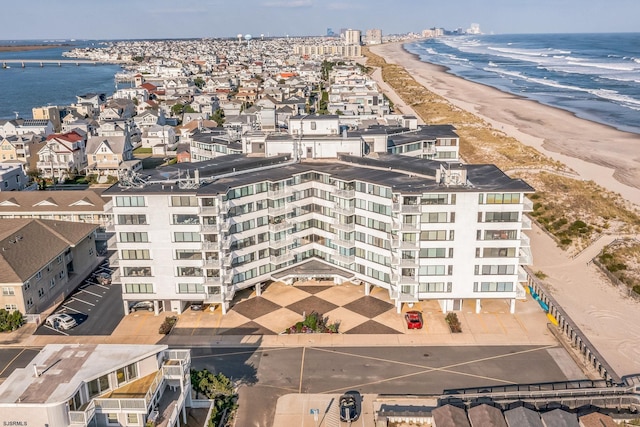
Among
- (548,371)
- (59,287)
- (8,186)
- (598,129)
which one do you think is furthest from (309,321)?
(598,129)

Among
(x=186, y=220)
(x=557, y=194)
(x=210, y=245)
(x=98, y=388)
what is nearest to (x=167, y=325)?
(x=210, y=245)

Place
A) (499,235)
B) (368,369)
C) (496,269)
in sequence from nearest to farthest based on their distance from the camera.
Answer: (368,369) < (499,235) < (496,269)

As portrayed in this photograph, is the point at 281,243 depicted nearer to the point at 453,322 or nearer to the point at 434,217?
the point at 434,217

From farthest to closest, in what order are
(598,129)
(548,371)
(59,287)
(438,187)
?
(598,129) < (59,287) < (438,187) < (548,371)

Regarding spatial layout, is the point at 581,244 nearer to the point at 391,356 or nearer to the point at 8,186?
the point at 391,356

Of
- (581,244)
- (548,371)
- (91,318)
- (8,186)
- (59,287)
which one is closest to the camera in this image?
(548,371)

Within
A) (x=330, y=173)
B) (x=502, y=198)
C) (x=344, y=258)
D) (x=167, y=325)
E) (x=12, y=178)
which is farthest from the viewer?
(x=12, y=178)
